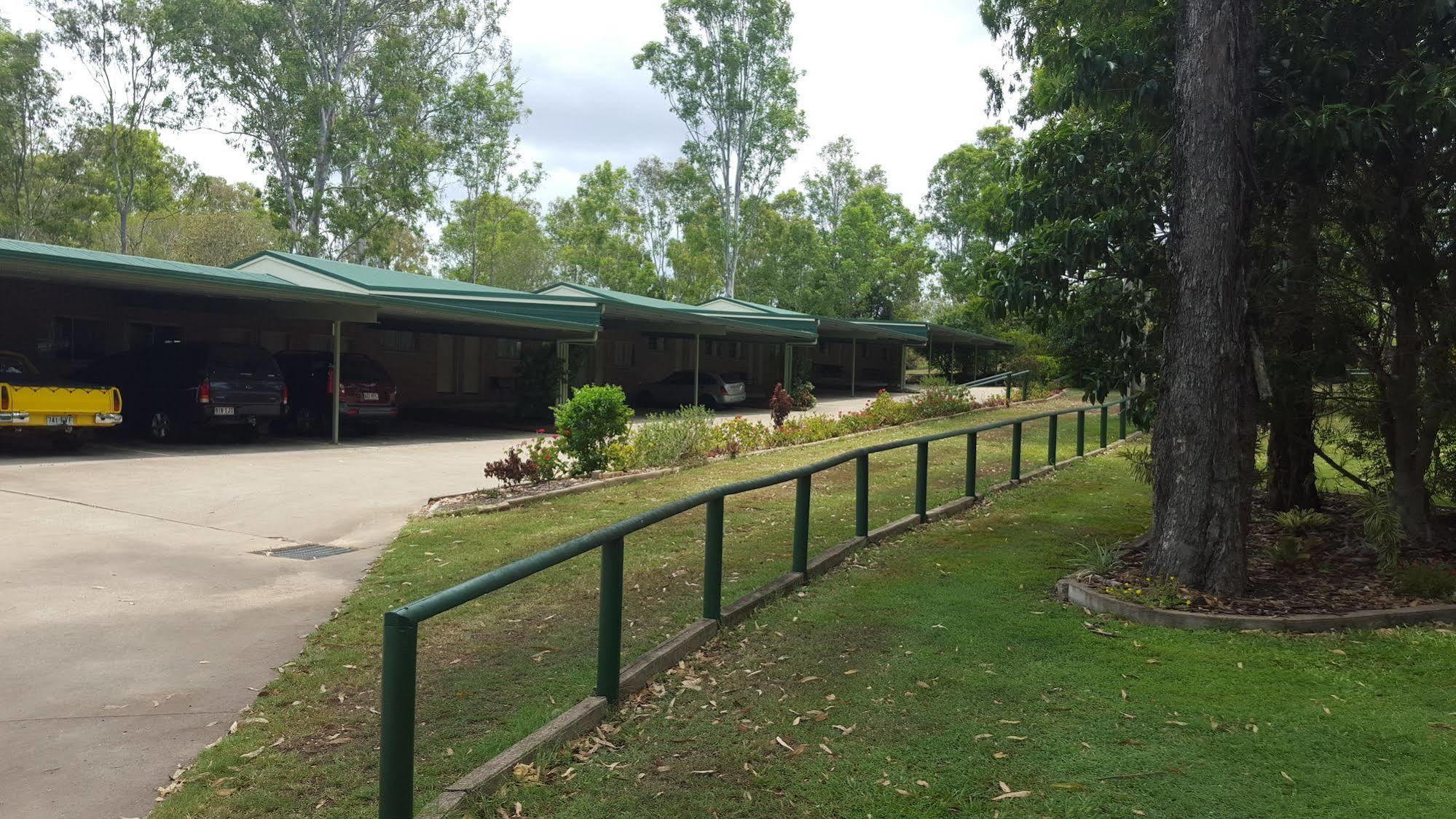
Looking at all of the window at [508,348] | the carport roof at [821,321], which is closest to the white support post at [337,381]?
the window at [508,348]

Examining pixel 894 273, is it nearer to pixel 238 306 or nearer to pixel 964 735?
pixel 238 306

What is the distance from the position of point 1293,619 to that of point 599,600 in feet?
14.4

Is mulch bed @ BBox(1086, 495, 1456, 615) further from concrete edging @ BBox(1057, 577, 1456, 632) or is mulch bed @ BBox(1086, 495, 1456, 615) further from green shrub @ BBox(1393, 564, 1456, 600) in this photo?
concrete edging @ BBox(1057, 577, 1456, 632)

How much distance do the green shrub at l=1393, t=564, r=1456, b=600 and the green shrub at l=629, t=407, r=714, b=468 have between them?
31.5 ft

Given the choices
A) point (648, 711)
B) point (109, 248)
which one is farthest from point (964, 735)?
point (109, 248)

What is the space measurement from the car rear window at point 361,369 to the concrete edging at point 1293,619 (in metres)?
17.3

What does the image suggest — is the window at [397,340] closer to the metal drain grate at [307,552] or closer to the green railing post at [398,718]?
the metal drain grate at [307,552]

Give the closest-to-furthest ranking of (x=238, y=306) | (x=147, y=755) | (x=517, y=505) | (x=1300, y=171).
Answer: (x=147, y=755) < (x=1300, y=171) < (x=517, y=505) < (x=238, y=306)

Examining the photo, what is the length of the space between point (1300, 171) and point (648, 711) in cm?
678

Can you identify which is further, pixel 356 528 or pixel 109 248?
pixel 109 248

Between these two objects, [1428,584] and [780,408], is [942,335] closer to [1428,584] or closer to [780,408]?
[780,408]

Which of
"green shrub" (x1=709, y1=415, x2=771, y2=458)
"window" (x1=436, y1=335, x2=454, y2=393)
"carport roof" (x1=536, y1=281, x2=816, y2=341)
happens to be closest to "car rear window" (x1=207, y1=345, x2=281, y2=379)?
"green shrub" (x1=709, y1=415, x2=771, y2=458)

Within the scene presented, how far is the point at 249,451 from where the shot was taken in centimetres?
1717

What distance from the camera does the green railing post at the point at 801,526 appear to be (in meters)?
7.11
